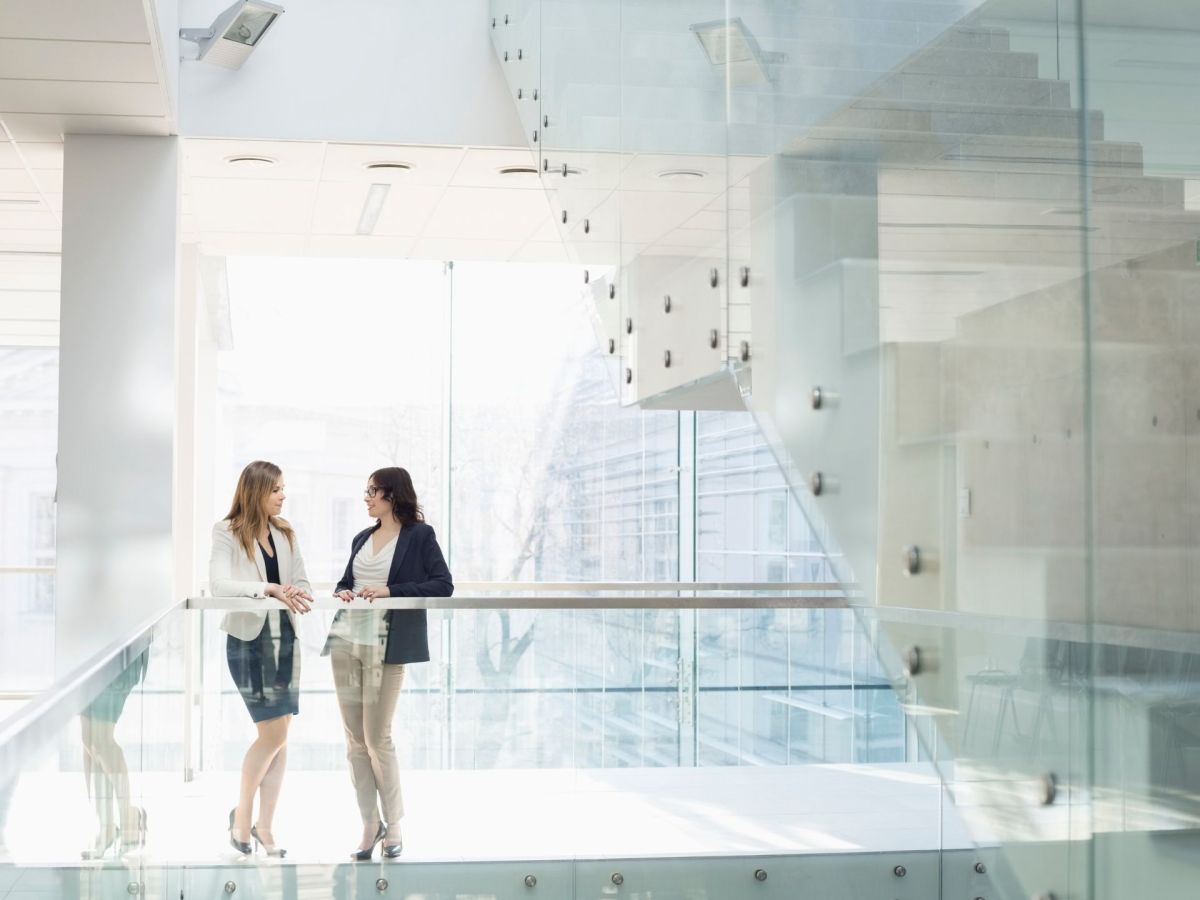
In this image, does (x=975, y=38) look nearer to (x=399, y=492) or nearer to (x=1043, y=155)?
(x=1043, y=155)

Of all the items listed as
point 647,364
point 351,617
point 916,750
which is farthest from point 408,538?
point 916,750

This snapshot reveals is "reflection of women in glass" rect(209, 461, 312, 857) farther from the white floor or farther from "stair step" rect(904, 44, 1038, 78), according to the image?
"stair step" rect(904, 44, 1038, 78)

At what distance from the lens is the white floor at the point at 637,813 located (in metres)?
5.25

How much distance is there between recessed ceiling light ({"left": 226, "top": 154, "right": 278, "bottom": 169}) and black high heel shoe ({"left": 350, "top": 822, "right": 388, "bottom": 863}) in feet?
10.8

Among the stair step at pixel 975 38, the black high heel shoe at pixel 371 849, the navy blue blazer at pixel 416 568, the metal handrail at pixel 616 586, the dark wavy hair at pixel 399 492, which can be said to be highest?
the stair step at pixel 975 38

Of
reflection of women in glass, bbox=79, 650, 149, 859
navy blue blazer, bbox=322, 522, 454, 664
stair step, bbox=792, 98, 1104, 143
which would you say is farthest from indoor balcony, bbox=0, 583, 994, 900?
stair step, bbox=792, 98, 1104, 143

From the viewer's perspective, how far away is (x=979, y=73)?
6.48 feet

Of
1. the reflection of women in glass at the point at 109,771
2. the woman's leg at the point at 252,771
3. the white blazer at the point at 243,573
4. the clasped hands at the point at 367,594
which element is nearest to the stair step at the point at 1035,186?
the reflection of women in glass at the point at 109,771

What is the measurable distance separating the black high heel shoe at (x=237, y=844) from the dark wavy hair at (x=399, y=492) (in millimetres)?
1408

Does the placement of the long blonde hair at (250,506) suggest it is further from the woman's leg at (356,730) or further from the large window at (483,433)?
the large window at (483,433)

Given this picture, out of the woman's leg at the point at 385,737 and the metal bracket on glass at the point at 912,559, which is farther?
the woman's leg at the point at 385,737

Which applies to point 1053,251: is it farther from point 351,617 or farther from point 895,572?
point 351,617

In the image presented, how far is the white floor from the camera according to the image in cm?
525

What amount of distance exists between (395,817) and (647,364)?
226 centimetres
